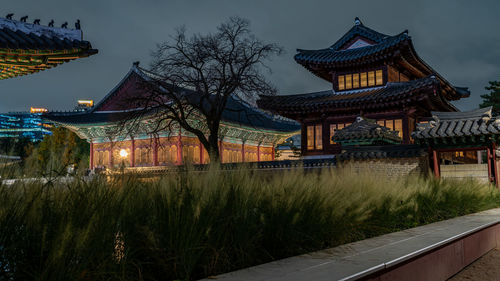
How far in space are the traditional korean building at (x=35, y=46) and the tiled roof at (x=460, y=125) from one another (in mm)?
9251

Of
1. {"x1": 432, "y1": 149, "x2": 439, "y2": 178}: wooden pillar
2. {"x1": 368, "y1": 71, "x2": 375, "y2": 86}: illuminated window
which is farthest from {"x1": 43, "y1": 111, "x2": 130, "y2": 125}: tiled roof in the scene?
{"x1": 432, "y1": 149, "x2": 439, "y2": 178}: wooden pillar

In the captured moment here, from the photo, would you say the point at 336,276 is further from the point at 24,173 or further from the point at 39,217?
the point at 24,173

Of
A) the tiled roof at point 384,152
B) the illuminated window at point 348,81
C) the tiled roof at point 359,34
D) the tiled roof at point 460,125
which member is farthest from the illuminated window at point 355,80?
the tiled roof at point 460,125

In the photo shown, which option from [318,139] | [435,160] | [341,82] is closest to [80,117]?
[318,139]

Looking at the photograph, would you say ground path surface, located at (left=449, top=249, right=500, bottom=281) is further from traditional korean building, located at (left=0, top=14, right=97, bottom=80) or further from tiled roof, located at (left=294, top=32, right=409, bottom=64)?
tiled roof, located at (left=294, top=32, right=409, bottom=64)

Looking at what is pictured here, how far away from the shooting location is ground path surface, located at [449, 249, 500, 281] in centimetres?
417

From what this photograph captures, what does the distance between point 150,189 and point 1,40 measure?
4459 mm

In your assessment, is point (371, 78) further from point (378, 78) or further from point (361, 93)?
point (361, 93)

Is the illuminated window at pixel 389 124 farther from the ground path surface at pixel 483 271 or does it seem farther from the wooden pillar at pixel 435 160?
the ground path surface at pixel 483 271

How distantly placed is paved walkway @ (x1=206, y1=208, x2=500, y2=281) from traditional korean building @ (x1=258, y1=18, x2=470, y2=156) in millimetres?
13231

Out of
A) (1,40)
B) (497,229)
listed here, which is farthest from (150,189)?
(497,229)

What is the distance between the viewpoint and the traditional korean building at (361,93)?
16922 millimetres

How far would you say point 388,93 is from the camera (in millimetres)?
16578

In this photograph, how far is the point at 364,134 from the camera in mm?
13352
